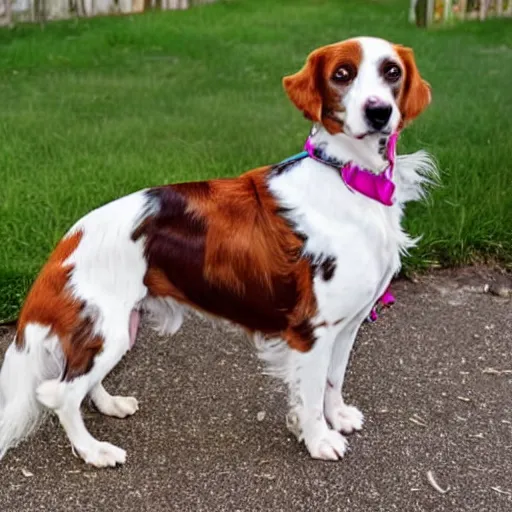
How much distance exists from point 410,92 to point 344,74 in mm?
249

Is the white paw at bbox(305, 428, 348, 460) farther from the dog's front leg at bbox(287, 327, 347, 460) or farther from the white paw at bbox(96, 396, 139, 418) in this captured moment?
the white paw at bbox(96, 396, 139, 418)

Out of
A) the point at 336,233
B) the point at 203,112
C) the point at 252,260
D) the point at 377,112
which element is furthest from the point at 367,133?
the point at 203,112

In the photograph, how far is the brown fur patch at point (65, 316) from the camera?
290 cm

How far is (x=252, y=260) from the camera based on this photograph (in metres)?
2.93

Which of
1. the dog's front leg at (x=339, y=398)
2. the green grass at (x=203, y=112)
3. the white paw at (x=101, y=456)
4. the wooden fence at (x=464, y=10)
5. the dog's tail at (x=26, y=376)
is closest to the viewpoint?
the dog's tail at (x=26, y=376)

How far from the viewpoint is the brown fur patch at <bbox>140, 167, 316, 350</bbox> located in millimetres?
2908

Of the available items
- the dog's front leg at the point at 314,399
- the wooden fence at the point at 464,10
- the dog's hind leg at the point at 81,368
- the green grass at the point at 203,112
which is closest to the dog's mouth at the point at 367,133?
the dog's front leg at the point at 314,399

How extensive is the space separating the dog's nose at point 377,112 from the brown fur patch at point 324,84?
132 millimetres

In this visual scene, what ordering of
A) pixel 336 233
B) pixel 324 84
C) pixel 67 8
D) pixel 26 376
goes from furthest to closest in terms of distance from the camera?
pixel 67 8, pixel 26 376, pixel 336 233, pixel 324 84

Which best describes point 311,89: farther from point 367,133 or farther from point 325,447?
point 325,447

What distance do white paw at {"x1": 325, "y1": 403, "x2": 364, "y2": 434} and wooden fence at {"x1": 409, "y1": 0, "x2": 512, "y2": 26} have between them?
6.13m

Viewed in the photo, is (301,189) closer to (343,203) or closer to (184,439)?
(343,203)

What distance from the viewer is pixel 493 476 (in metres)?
3.08

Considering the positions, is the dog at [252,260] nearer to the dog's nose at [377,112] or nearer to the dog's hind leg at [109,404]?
the dog's nose at [377,112]
